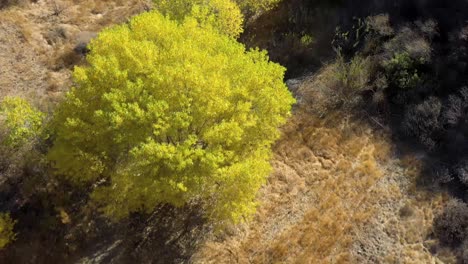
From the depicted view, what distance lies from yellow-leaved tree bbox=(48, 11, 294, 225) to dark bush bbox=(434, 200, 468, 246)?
13.2m

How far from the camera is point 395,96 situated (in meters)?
36.3

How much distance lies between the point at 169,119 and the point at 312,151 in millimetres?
14058

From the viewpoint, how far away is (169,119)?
24.2m

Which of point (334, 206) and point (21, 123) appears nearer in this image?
point (21, 123)

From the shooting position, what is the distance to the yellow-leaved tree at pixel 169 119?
2402cm

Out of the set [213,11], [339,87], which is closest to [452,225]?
[339,87]

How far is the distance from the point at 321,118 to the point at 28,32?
82.6 feet

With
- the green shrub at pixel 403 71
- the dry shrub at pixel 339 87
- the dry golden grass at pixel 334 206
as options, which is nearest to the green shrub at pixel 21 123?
the dry golden grass at pixel 334 206

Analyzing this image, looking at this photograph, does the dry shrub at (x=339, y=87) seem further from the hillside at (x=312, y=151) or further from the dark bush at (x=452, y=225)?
the dark bush at (x=452, y=225)

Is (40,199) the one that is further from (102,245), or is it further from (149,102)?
(149,102)

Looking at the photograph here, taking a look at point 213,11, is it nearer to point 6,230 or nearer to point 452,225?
point 6,230

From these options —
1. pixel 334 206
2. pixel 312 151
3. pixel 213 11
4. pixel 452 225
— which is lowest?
pixel 334 206

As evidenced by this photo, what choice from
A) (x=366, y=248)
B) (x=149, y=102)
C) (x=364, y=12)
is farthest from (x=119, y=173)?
(x=364, y=12)

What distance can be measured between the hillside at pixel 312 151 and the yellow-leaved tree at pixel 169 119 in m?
0.46
